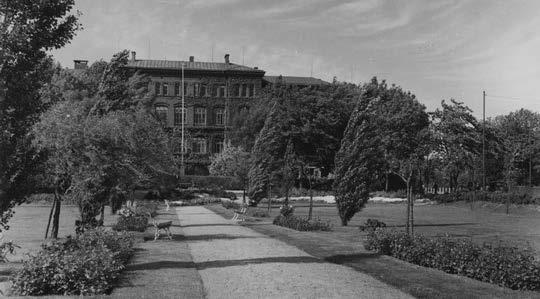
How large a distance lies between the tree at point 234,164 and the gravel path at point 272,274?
35.1m

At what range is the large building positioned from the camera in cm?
9144

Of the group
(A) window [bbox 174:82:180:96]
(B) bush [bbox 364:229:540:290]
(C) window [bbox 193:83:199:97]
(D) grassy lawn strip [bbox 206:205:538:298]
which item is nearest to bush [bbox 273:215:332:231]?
(D) grassy lawn strip [bbox 206:205:538:298]

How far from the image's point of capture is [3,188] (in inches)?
471

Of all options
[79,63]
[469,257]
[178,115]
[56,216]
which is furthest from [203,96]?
[469,257]

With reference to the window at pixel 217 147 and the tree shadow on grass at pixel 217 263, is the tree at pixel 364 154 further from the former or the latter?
the window at pixel 217 147

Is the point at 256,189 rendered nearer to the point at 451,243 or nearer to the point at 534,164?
the point at 451,243

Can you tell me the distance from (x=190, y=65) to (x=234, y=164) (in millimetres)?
40204

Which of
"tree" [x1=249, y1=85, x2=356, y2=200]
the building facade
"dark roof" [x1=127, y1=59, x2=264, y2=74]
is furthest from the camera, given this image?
the building facade

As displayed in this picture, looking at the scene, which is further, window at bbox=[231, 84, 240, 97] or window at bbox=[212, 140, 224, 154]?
window at bbox=[231, 84, 240, 97]

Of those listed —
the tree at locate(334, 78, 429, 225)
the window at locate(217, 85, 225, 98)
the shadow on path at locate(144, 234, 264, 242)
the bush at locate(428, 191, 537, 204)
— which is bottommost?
the shadow on path at locate(144, 234, 264, 242)

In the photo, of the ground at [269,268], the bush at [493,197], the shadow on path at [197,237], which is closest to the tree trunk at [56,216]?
the ground at [269,268]

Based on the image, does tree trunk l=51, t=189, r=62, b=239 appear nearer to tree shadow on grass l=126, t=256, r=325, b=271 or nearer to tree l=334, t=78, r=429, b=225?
tree shadow on grass l=126, t=256, r=325, b=271

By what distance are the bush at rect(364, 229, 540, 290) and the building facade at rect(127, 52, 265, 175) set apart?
2995 inches

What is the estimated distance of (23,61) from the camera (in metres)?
11.8
